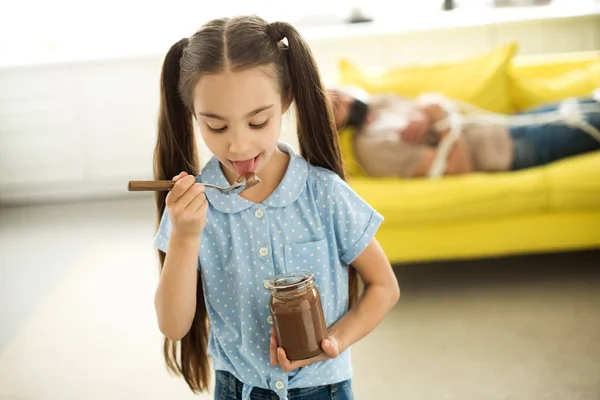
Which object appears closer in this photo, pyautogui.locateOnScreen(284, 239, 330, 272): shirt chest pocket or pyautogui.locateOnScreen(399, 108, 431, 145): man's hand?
pyautogui.locateOnScreen(284, 239, 330, 272): shirt chest pocket

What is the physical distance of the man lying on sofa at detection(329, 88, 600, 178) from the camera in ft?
9.44

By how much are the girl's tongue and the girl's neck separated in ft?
0.30

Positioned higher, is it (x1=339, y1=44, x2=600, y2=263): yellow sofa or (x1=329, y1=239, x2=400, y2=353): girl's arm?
(x1=329, y1=239, x2=400, y2=353): girl's arm

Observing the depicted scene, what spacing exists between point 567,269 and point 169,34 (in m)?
3.04

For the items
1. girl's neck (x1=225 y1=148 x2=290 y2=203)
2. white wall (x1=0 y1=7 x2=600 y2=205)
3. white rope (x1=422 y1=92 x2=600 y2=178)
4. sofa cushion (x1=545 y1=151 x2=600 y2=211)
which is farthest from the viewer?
white wall (x1=0 y1=7 x2=600 y2=205)

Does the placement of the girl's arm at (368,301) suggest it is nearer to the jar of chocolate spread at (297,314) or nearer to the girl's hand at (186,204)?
the jar of chocolate spread at (297,314)

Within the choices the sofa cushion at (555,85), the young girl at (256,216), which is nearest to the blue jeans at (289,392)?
the young girl at (256,216)

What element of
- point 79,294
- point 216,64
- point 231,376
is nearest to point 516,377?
point 231,376

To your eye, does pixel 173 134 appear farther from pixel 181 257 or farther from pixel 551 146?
pixel 551 146

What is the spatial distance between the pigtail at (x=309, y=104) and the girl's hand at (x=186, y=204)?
23 cm

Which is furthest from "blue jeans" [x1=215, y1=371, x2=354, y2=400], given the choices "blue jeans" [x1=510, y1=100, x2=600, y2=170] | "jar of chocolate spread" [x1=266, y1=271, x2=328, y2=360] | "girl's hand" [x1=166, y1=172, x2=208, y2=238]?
"blue jeans" [x1=510, y1=100, x2=600, y2=170]

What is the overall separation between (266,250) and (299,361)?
18 centimetres

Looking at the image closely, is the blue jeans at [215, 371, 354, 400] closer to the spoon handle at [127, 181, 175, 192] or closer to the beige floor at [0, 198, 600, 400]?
the spoon handle at [127, 181, 175, 192]

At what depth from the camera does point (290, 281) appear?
1.11 m
